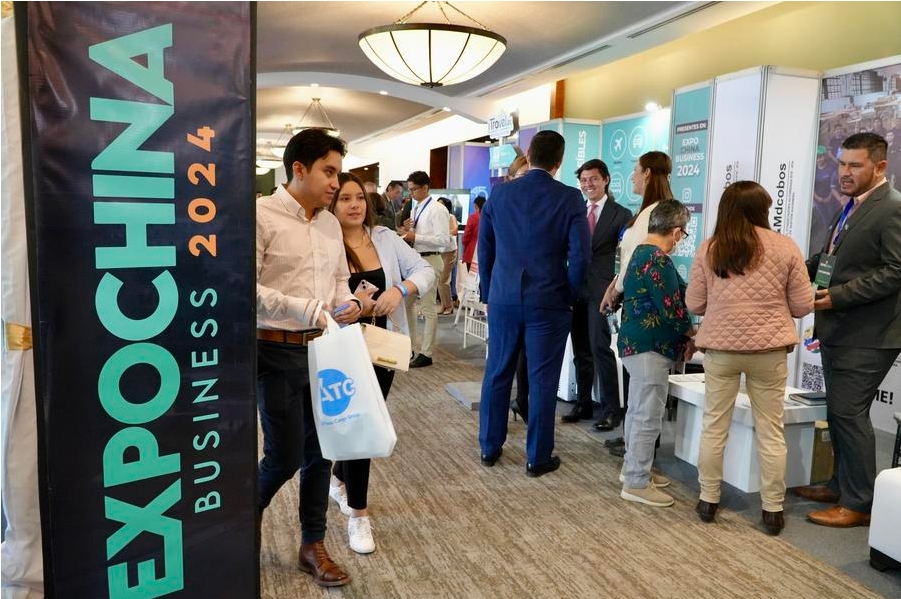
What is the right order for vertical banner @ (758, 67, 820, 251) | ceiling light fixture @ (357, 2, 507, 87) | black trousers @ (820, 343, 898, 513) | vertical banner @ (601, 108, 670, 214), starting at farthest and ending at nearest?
vertical banner @ (601, 108, 670, 214) < ceiling light fixture @ (357, 2, 507, 87) < vertical banner @ (758, 67, 820, 251) < black trousers @ (820, 343, 898, 513)

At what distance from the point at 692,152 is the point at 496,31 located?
6.90 feet

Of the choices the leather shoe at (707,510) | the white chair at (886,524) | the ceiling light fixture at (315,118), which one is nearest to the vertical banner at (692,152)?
the leather shoe at (707,510)

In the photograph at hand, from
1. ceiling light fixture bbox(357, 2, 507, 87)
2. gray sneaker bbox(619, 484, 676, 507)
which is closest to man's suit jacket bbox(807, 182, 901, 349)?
gray sneaker bbox(619, 484, 676, 507)

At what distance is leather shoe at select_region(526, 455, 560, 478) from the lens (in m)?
3.41

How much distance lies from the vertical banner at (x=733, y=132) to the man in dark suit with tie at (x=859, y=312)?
185 cm

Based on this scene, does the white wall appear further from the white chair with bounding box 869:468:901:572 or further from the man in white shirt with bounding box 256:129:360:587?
the man in white shirt with bounding box 256:129:360:587

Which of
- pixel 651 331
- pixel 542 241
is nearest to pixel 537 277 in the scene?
pixel 542 241

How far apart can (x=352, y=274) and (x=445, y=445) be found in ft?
5.38

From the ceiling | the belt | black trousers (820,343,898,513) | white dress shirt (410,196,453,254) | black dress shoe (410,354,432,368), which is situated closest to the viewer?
the belt

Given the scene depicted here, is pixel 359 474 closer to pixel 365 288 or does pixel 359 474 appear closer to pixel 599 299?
pixel 365 288

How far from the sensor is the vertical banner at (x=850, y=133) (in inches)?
168

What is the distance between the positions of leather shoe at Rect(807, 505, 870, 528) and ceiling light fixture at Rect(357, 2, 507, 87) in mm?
3575

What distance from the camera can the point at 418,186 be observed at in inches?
269

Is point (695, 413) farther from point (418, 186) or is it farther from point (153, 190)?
point (418, 186)
